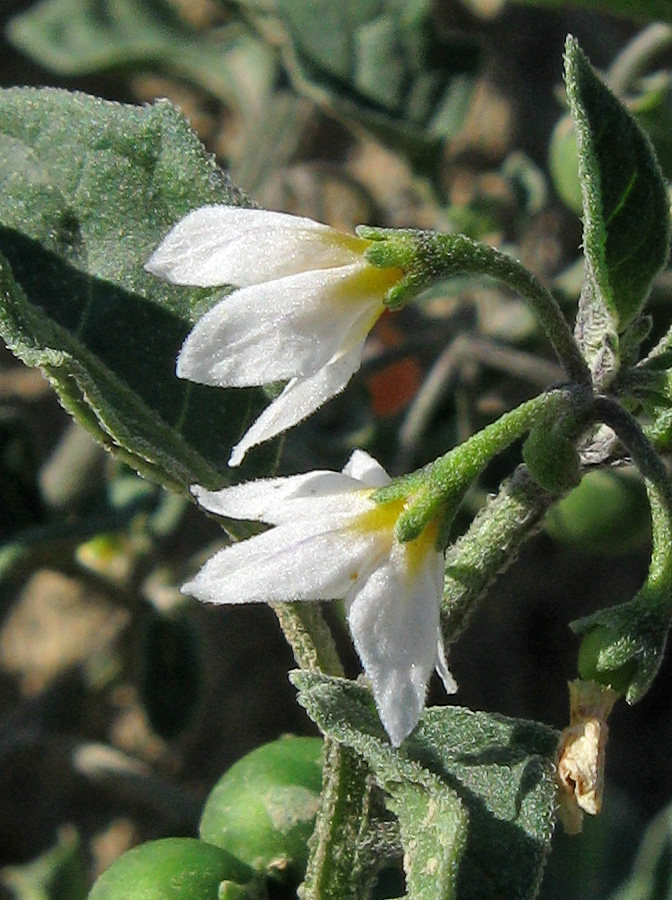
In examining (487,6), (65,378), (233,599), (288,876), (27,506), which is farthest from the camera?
(487,6)

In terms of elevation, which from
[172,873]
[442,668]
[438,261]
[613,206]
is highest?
[613,206]

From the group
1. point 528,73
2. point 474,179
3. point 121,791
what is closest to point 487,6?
point 528,73

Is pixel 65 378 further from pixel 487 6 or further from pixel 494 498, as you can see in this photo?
pixel 487 6

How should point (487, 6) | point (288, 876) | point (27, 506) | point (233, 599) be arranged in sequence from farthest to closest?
1. point (487, 6)
2. point (27, 506)
3. point (288, 876)
4. point (233, 599)

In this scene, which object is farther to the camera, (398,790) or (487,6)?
(487,6)

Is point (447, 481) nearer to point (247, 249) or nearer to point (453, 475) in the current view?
point (453, 475)

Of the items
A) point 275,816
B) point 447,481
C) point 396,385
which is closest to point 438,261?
point 447,481

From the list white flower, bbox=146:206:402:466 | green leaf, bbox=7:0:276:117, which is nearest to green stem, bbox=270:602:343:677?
white flower, bbox=146:206:402:466
